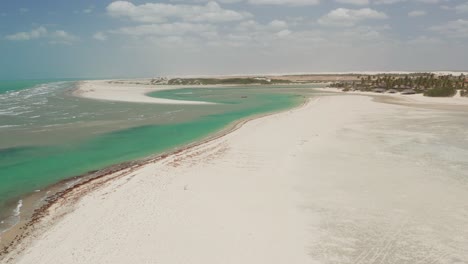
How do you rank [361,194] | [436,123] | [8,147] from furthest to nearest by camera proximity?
1. [436,123]
2. [8,147]
3. [361,194]

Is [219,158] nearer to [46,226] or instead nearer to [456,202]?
[46,226]

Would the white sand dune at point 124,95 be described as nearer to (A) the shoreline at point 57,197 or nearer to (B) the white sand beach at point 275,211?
(A) the shoreline at point 57,197

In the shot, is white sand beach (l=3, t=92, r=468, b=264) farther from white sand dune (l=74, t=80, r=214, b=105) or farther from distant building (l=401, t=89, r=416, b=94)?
distant building (l=401, t=89, r=416, b=94)

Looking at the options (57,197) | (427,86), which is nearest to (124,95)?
(427,86)

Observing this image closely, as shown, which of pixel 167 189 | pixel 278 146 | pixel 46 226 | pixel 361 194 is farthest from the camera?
pixel 278 146

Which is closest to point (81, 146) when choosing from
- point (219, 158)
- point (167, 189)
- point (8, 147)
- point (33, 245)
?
point (8, 147)

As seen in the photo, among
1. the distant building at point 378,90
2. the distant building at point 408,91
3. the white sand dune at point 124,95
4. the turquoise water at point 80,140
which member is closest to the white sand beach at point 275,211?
the turquoise water at point 80,140

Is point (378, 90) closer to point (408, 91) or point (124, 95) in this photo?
point (408, 91)

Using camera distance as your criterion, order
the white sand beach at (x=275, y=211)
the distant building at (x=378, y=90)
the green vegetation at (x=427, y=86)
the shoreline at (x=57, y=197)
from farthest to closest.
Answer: the distant building at (x=378, y=90) → the green vegetation at (x=427, y=86) → the shoreline at (x=57, y=197) → the white sand beach at (x=275, y=211)
